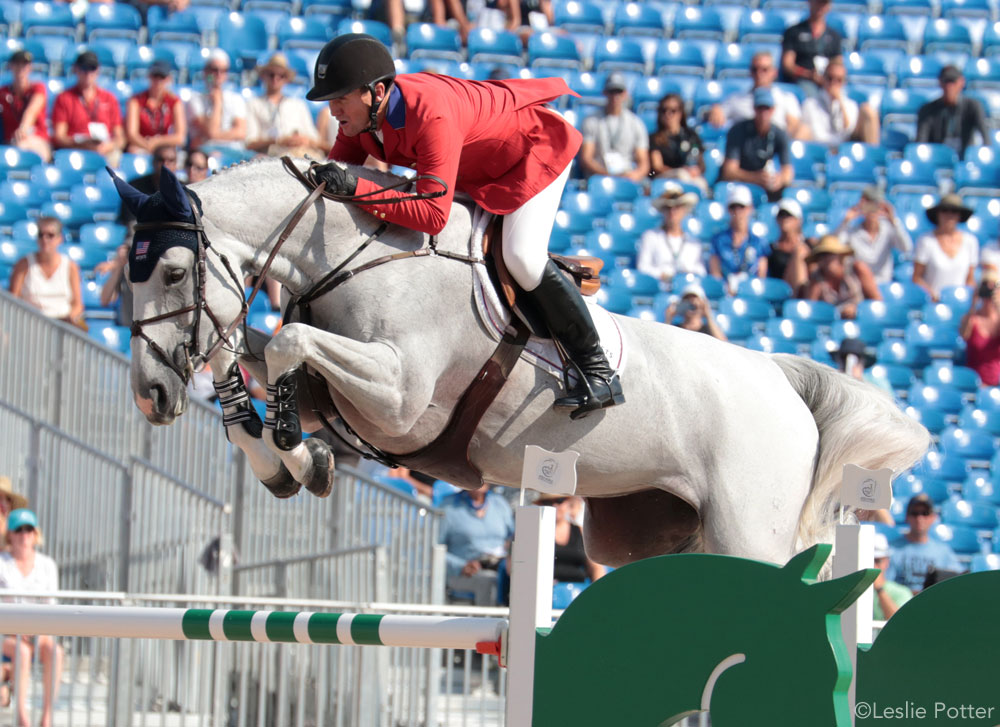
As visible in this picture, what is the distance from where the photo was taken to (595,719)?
307 cm

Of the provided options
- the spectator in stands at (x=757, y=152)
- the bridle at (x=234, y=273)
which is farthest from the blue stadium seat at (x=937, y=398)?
the bridle at (x=234, y=273)

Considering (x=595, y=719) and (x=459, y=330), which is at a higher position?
(x=459, y=330)

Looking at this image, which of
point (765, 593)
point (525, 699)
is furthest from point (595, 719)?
point (765, 593)

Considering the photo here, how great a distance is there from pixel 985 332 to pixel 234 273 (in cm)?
750

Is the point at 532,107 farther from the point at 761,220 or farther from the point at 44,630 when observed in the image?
the point at 761,220

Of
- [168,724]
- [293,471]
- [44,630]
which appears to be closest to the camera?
[44,630]

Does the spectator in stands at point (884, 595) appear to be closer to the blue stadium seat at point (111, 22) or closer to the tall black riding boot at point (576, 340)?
the tall black riding boot at point (576, 340)

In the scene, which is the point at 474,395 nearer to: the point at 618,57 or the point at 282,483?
the point at 282,483

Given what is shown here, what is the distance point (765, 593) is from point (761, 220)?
881 cm

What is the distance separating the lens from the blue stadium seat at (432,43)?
41.7 feet

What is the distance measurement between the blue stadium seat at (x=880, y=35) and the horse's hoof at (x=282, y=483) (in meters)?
10.9

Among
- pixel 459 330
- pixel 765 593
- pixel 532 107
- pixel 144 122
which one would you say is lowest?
pixel 765 593

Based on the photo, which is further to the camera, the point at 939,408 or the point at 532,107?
the point at 939,408

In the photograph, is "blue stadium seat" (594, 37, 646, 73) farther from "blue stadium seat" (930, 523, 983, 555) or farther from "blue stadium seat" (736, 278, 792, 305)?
"blue stadium seat" (930, 523, 983, 555)
